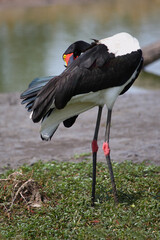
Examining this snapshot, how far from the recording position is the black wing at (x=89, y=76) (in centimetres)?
342

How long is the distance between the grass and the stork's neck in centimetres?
121

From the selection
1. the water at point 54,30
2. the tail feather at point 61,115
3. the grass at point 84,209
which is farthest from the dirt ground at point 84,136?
the water at point 54,30

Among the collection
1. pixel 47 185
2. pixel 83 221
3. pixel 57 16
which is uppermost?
pixel 57 16

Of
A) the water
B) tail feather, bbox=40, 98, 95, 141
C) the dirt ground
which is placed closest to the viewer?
tail feather, bbox=40, 98, 95, 141

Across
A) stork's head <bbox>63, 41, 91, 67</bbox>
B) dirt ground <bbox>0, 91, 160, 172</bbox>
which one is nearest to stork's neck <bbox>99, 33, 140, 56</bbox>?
stork's head <bbox>63, 41, 91, 67</bbox>

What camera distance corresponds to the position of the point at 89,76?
344 centimetres

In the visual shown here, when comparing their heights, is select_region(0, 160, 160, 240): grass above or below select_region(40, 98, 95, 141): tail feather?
below

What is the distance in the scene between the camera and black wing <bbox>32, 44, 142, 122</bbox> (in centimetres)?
342

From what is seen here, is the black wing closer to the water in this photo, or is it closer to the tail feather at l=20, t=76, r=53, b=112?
the tail feather at l=20, t=76, r=53, b=112

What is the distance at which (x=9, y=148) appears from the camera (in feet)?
18.0

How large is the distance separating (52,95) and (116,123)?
114 inches

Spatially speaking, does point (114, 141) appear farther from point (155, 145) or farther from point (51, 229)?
point (51, 229)

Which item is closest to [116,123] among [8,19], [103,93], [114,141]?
[114,141]

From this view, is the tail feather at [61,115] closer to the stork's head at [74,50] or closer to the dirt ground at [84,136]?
the stork's head at [74,50]
